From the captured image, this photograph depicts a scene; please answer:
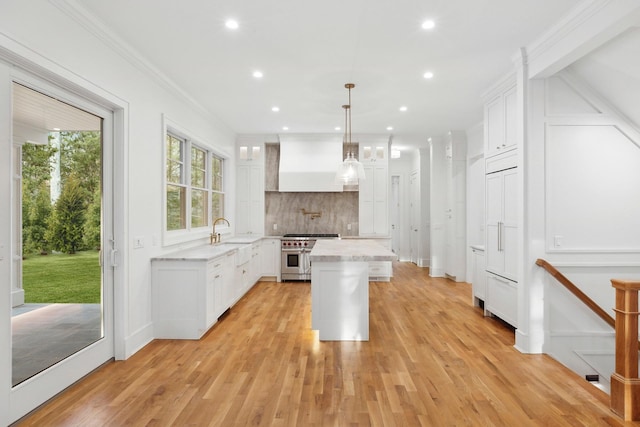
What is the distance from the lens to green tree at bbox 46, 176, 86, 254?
2.59m

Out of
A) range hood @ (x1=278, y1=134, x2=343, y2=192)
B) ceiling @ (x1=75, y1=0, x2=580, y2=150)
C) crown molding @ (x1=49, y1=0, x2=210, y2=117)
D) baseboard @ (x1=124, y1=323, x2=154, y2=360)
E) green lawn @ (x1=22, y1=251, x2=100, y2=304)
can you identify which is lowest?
baseboard @ (x1=124, y1=323, x2=154, y2=360)

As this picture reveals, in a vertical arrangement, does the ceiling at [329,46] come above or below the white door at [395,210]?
above

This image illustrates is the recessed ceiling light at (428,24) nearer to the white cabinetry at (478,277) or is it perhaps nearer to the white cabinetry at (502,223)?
the white cabinetry at (502,223)

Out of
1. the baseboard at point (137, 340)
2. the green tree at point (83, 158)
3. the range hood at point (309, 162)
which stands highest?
the range hood at point (309, 162)

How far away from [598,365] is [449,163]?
4.48 metres

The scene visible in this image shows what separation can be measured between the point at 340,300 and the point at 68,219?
8.23 feet

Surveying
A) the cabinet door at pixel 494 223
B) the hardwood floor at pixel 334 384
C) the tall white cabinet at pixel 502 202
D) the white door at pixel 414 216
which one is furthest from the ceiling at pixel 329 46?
the white door at pixel 414 216

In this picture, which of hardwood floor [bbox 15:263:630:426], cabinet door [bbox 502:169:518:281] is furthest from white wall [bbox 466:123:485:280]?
hardwood floor [bbox 15:263:630:426]

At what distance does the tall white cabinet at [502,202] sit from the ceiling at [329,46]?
349 millimetres

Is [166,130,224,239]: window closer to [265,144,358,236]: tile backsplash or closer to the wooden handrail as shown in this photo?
[265,144,358,236]: tile backsplash

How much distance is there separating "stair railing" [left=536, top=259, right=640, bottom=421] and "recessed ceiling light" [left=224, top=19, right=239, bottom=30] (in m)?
3.39

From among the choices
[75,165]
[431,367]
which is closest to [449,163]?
Answer: [431,367]

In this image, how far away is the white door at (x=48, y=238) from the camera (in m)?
2.13

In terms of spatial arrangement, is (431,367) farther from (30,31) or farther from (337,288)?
(30,31)
